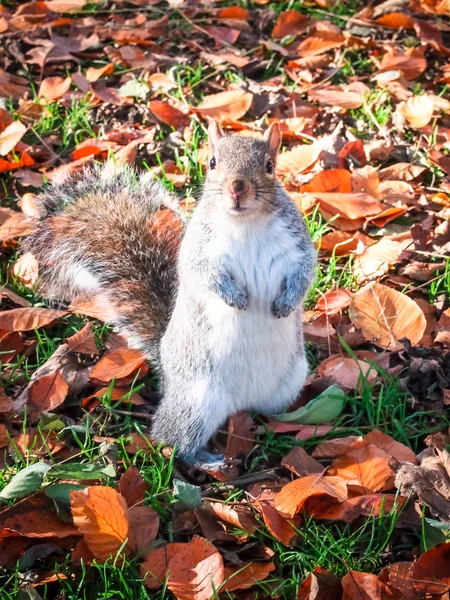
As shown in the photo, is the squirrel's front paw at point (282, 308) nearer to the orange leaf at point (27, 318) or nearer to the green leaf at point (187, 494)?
the green leaf at point (187, 494)

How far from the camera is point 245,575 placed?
66.2 inches

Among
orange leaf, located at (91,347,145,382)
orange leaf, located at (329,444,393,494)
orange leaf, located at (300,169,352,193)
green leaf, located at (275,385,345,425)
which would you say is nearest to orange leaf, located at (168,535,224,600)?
orange leaf, located at (329,444,393,494)

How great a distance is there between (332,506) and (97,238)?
1.01 metres

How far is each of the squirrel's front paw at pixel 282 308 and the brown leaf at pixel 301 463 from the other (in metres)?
0.32

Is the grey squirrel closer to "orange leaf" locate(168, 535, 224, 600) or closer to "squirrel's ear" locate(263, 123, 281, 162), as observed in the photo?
"squirrel's ear" locate(263, 123, 281, 162)

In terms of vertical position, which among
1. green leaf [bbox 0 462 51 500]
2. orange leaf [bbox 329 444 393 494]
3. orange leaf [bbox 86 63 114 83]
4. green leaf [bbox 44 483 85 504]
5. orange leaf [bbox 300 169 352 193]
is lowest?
orange leaf [bbox 329 444 393 494]

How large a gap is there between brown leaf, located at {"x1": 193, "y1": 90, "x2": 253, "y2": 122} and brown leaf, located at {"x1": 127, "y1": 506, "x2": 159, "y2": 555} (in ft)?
5.72

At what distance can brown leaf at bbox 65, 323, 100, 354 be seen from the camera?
228 centimetres

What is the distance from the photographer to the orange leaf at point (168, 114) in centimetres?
314

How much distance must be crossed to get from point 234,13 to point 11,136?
129 cm

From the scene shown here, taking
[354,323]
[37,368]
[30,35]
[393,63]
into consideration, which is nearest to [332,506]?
[354,323]

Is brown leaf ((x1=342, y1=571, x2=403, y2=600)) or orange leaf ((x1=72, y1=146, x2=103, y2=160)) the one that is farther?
orange leaf ((x1=72, y1=146, x2=103, y2=160))

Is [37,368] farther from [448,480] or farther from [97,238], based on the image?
[448,480]

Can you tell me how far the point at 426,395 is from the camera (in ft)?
7.13
